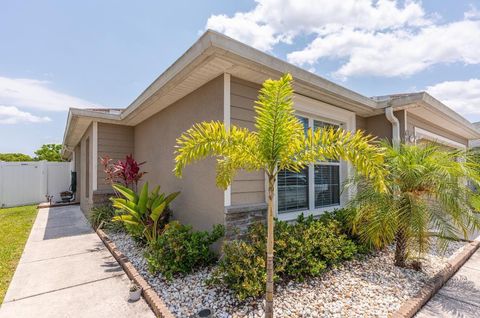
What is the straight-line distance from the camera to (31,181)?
45.6 ft

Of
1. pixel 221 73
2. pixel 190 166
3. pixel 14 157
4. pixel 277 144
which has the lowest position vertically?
pixel 190 166

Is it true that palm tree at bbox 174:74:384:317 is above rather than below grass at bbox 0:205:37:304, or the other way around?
above

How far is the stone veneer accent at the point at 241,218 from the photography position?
3943mm

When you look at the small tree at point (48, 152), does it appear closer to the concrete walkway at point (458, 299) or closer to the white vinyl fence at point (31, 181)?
the white vinyl fence at point (31, 181)

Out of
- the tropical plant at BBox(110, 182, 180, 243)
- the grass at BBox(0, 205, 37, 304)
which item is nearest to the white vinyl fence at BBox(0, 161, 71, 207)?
the grass at BBox(0, 205, 37, 304)

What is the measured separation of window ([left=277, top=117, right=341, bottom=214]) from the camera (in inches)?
201

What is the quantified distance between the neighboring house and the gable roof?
1cm

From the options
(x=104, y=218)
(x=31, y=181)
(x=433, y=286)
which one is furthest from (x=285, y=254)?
(x=31, y=181)

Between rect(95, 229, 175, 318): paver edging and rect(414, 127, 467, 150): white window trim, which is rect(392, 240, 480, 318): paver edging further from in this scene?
rect(95, 229, 175, 318): paver edging

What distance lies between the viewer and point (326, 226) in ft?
15.1

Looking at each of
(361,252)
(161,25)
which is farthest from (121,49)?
(361,252)

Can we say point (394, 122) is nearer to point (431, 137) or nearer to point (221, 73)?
point (431, 137)

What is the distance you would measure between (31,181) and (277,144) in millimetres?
16909

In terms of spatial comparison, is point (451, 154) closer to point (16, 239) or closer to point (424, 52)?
point (424, 52)
